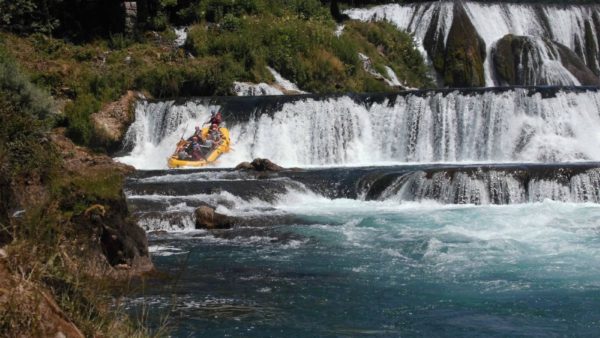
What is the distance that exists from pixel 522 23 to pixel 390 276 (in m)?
27.1

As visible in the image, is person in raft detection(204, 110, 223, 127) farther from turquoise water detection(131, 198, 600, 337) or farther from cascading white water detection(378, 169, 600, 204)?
turquoise water detection(131, 198, 600, 337)

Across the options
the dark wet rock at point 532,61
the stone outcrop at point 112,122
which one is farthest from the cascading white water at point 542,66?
the stone outcrop at point 112,122

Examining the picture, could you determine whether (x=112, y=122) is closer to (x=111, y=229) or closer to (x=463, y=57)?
(x=463, y=57)

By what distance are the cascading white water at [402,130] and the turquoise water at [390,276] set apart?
22.7 ft

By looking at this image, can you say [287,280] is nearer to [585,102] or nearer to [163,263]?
[163,263]

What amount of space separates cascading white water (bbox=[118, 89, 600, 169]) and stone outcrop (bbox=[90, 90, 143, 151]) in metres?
0.34

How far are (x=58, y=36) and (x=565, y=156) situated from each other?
18.3 metres

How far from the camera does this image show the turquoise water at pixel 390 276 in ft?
24.0

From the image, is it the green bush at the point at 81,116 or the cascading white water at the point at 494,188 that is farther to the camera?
the green bush at the point at 81,116

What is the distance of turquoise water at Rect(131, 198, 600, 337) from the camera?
730 cm

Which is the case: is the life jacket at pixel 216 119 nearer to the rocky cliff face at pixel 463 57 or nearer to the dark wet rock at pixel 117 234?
the dark wet rock at pixel 117 234

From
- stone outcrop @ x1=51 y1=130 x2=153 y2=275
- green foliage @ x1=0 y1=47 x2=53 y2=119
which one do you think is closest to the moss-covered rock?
green foliage @ x1=0 y1=47 x2=53 y2=119

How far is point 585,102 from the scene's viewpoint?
21.7 meters

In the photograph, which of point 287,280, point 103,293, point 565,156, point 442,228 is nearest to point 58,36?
point 565,156
